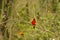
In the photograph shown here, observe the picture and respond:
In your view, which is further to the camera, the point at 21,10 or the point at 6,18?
the point at 21,10

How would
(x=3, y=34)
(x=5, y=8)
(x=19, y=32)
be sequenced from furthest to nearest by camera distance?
(x=19, y=32) → (x=3, y=34) → (x=5, y=8)

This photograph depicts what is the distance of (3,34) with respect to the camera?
264 cm

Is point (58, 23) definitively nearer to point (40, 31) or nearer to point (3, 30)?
point (40, 31)

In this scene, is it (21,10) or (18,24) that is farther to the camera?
(21,10)

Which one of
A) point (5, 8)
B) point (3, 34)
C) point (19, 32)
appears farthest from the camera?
point (19, 32)

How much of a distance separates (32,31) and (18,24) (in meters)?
0.24

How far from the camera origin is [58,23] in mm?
3057

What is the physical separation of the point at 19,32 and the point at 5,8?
53 cm

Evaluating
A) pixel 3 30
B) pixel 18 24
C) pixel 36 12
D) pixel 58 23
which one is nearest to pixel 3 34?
pixel 3 30

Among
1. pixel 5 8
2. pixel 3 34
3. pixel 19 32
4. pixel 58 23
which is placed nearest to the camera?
pixel 5 8

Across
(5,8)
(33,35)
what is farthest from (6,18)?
(33,35)

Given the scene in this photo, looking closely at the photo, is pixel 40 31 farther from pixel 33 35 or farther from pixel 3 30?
pixel 3 30

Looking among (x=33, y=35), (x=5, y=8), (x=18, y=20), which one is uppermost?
(x=5, y=8)

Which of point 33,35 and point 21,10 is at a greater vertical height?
point 21,10
